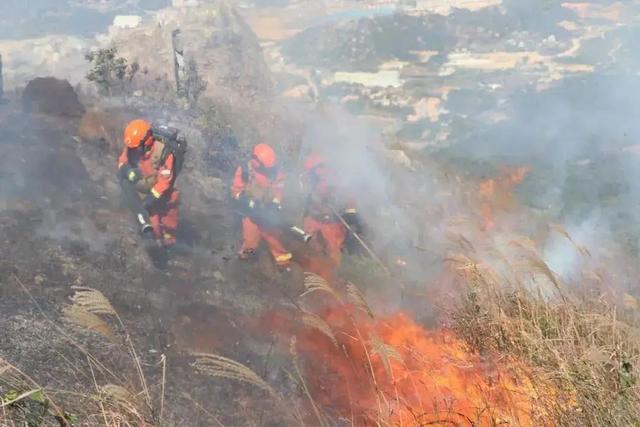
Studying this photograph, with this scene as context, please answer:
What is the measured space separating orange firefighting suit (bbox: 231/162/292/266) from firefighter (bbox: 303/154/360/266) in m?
0.69

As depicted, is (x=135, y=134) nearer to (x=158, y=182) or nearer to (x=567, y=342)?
(x=158, y=182)

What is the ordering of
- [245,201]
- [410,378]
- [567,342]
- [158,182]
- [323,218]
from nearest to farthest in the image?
[567,342] < [410,378] < [158,182] < [245,201] < [323,218]

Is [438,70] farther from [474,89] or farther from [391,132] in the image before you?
[391,132]

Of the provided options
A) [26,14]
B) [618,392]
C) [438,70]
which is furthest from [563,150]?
[26,14]

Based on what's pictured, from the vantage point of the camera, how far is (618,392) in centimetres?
234

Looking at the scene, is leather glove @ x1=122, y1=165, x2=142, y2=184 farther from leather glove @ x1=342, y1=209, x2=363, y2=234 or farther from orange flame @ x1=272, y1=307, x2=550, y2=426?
leather glove @ x1=342, y1=209, x2=363, y2=234

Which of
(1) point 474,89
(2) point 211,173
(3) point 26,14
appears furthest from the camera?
(3) point 26,14

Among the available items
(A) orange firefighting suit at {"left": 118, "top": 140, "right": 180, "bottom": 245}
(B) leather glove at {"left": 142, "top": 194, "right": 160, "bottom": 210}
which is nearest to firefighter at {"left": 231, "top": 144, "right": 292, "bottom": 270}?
(A) orange firefighting suit at {"left": 118, "top": 140, "right": 180, "bottom": 245}

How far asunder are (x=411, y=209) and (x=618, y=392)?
7.41 metres

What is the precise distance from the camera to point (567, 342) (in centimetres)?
280

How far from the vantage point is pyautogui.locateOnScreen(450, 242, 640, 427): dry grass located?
235cm

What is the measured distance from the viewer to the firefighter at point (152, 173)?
6.75m

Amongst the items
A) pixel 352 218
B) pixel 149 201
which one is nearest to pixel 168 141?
pixel 149 201

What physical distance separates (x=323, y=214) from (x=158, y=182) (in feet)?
7.68
